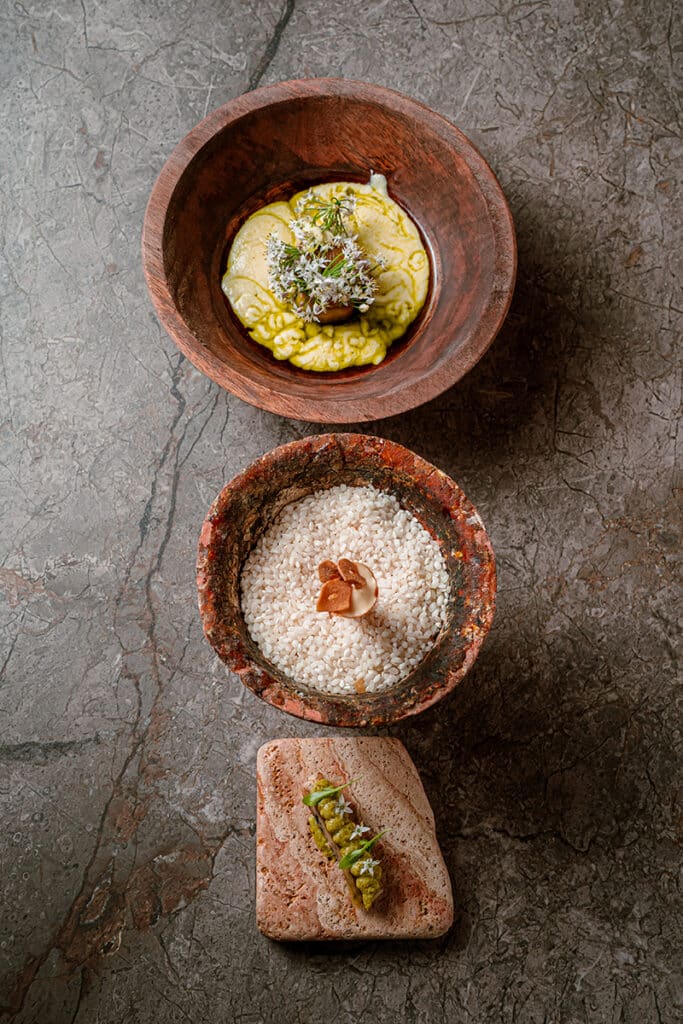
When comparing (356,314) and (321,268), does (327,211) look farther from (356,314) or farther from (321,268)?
(356,314)

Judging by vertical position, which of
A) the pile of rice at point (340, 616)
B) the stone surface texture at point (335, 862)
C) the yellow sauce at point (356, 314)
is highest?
the yellow sauce at point (356, 314)

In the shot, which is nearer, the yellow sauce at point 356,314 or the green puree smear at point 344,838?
the green puree smear at point 344,838

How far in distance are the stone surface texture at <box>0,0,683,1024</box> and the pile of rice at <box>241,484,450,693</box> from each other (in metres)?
0.29

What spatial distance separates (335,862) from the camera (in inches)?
74.9

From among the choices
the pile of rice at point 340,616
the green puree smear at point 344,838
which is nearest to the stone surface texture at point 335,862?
the green puree smear at point 344,838

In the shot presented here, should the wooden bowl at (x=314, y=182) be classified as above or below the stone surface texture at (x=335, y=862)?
above

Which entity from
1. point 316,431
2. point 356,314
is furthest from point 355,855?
point 356,314

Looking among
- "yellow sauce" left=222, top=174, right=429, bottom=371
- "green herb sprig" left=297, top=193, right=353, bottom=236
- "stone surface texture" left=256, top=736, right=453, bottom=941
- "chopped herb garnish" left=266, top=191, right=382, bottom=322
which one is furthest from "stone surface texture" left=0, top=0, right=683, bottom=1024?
"green herb sprig" left=297, top=193, right=353, bottom=236

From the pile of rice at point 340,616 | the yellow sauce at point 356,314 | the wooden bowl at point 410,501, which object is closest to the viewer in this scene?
the wooden bowl at point 410,501

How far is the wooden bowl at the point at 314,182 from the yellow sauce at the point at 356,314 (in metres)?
0.03

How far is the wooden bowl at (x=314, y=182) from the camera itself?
1838mm

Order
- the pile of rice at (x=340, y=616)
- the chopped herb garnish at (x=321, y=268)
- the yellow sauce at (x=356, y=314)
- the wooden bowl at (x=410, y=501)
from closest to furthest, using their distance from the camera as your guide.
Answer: the wooden bowl at (x=410, y=501) < the pile of rice at (x=340, y=616) < the chopped herb garnish at (x=321, y=268) < the yellow sauce at (x=356, y=314)

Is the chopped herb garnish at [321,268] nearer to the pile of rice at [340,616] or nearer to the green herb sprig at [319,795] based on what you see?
the pile of rice at [340,616]

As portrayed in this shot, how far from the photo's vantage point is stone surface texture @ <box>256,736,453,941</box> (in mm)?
1897
